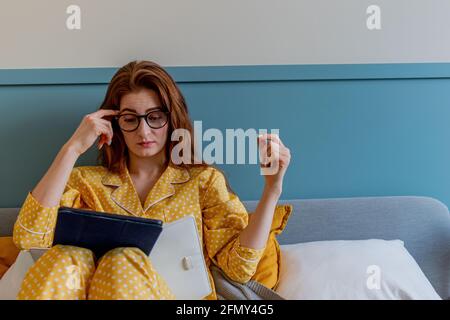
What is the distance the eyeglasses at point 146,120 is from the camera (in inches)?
49.4

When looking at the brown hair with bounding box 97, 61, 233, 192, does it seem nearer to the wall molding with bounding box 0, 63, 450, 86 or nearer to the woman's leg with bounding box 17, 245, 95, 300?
the wall molding with bounding box 0, 63, 450, 86

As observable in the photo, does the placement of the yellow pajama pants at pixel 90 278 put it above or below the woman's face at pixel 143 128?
below

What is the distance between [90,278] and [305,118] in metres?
0.81

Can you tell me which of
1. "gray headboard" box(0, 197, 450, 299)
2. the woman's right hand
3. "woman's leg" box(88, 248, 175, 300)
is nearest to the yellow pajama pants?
"woman's leg" box(88, 248, 175, 300)

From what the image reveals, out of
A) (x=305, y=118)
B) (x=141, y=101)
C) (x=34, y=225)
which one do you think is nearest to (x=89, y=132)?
(x=141, y=101)

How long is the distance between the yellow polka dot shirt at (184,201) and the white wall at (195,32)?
1.26 feet

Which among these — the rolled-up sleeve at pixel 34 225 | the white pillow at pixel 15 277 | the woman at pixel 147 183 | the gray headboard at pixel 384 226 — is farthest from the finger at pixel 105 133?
the gray headboard at pixel 384 226

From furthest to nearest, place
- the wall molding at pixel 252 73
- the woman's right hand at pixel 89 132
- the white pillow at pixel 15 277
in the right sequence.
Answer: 1. the wall molding at pixel 252 73
2. the woman's right hand at pixel 89 132
3. the white pillow at pixel 15 277

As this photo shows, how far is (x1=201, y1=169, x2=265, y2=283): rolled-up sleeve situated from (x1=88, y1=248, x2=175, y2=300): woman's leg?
22 cm

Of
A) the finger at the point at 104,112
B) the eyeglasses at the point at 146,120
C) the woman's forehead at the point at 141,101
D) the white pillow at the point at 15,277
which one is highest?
the woman's forehead at the point at 141,101

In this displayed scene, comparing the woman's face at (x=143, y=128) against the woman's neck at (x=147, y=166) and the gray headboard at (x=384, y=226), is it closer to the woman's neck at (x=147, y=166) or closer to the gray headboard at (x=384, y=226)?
the woman's neck at (x=147, y=166)

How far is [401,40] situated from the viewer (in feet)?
4.91

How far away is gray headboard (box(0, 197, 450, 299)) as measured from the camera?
4.66 ft

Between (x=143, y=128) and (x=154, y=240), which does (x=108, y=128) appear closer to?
(x=143, y=128)
